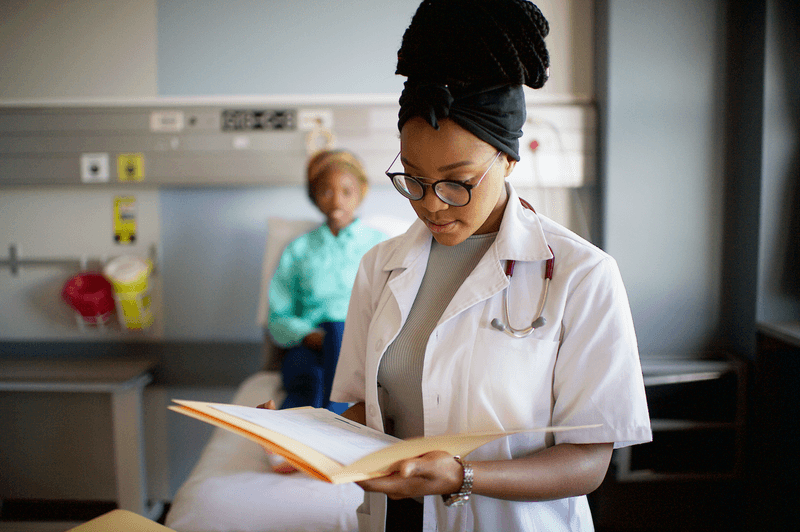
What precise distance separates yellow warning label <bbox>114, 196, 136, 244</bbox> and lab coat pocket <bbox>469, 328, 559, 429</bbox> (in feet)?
7.59

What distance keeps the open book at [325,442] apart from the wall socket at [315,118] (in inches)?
74.0

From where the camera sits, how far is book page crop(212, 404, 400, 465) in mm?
697

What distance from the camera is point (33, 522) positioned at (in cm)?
238

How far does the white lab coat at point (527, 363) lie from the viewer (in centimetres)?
82

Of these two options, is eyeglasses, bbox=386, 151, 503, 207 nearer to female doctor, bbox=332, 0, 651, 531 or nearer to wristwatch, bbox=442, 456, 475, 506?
female doctor, bbox=332, 0, 651, 531

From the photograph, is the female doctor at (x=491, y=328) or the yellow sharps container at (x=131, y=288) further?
the yellow sharps container at (x=131, y=288)

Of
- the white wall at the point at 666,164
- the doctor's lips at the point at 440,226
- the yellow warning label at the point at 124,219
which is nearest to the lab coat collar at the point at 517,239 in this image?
the doctor's lips at the point at 440,226

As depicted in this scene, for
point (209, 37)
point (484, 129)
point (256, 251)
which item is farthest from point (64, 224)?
point (484, 129)

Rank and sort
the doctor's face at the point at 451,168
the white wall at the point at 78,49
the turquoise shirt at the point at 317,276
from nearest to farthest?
1. the doctor's face at the point at 451,168
2. the turquoise shirt at the point at 317,276
3. the white wall at the point at 78,49

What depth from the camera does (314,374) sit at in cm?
185

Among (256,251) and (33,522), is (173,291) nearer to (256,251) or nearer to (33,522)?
(256,251)

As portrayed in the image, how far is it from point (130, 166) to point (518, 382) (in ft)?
7.67


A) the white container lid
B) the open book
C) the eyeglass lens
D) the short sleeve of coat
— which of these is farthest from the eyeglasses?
the white container lid

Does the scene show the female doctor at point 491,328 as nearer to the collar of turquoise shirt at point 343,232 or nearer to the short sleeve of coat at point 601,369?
the short sleeve of coat at point 601,369
